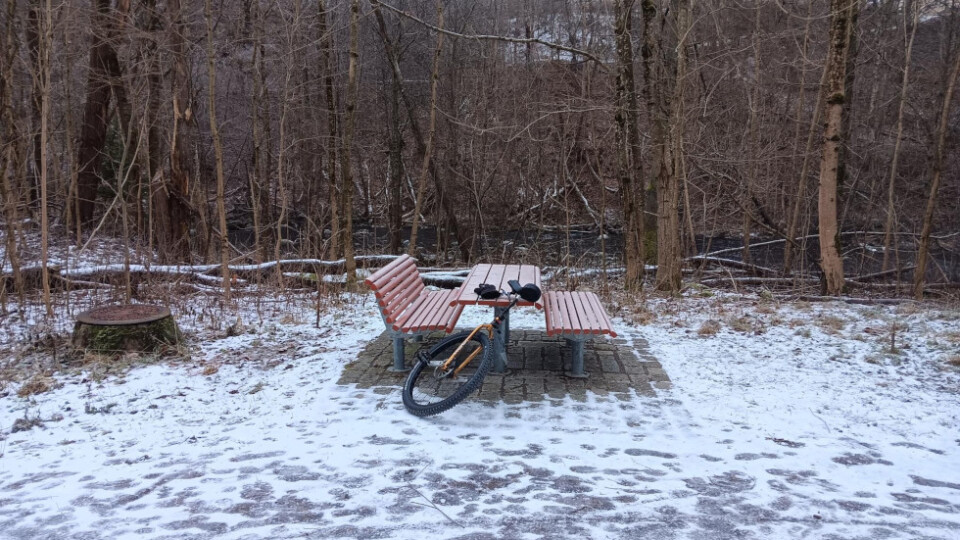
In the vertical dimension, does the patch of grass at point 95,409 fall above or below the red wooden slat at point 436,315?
below

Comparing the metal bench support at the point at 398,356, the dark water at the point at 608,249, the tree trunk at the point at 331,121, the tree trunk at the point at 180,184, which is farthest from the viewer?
the dark water at the point at 608,249

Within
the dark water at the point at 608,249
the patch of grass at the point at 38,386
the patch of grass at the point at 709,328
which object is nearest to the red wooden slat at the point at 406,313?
the patch of grass at the point at 38,386

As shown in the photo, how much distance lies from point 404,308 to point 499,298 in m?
1.04

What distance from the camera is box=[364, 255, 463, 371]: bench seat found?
5.05 metres

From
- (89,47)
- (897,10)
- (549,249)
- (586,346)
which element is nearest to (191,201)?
(89,47)

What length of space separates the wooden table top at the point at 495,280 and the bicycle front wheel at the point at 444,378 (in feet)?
0.85

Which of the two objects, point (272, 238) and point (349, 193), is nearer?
point (349, 193)

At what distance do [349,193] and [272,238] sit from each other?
9.17 metres

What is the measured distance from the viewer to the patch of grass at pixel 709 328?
658 cm

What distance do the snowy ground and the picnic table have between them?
0.73 m

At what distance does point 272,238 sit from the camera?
17844 mm

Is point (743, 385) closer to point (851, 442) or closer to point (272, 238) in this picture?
point (851, 442)

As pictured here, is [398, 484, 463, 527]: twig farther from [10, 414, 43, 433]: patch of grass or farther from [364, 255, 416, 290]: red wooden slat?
[10, 414, 43, 433]: patch of grass

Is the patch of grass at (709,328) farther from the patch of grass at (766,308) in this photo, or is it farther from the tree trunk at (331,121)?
the tree trunk at (331,121)
